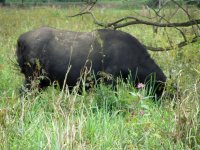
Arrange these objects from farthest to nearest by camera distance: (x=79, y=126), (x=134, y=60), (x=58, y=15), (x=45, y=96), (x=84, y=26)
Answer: (x=58, y=15)
(x=84, y=26)
(x=134, y=60)
(x=45, y=96)
(x=79, y=126)

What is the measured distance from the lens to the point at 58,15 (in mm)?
17609

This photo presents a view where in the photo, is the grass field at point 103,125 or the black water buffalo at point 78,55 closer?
the grass field at point 103,125

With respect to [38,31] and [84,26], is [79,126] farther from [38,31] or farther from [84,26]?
[84,26]

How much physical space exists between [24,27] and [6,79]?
22.6 feet

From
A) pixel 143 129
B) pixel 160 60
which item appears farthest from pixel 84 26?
pixel 143 129

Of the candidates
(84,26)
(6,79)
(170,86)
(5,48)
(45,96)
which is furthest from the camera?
(84,26)

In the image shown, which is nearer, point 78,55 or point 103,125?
point 103,125

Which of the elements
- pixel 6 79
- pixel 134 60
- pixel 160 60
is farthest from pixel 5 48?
pixel 134 60

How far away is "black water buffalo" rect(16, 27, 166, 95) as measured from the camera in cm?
671

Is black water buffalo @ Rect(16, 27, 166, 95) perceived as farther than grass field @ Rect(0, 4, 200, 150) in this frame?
Yes

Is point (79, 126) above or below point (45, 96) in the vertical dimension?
above

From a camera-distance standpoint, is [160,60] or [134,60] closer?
[134,60]

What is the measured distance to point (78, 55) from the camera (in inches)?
267

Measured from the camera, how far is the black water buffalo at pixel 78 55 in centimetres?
671
